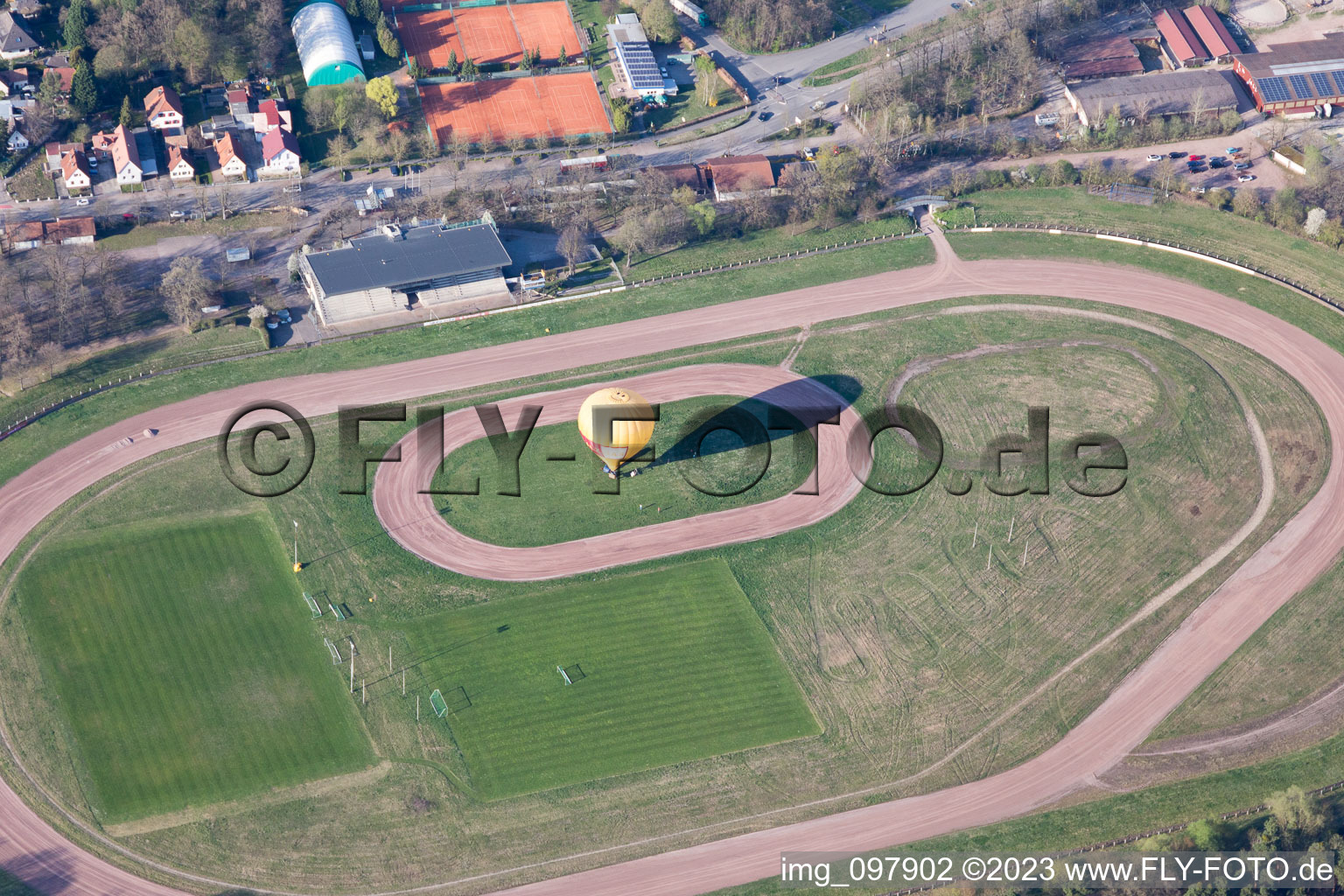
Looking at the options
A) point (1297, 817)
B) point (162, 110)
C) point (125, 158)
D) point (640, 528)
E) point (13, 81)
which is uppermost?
point (13, 81)

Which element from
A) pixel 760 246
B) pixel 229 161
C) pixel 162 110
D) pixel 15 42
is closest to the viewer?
pixel 760 246

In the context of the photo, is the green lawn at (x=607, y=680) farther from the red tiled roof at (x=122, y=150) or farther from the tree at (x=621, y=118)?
the red tiled roof at (x=122, y=150)

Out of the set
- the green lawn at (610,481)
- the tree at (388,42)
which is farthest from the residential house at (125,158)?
the green lawn at (610,481)

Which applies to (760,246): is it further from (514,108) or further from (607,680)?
(607,680)

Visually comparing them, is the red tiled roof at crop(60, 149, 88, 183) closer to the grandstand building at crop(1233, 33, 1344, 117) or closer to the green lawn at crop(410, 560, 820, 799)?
the green lawn at crop(410, 560, 820, 799)

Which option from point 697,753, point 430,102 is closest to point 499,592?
point 697,753

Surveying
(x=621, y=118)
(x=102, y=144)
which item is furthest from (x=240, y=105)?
(x=621, y=118)
